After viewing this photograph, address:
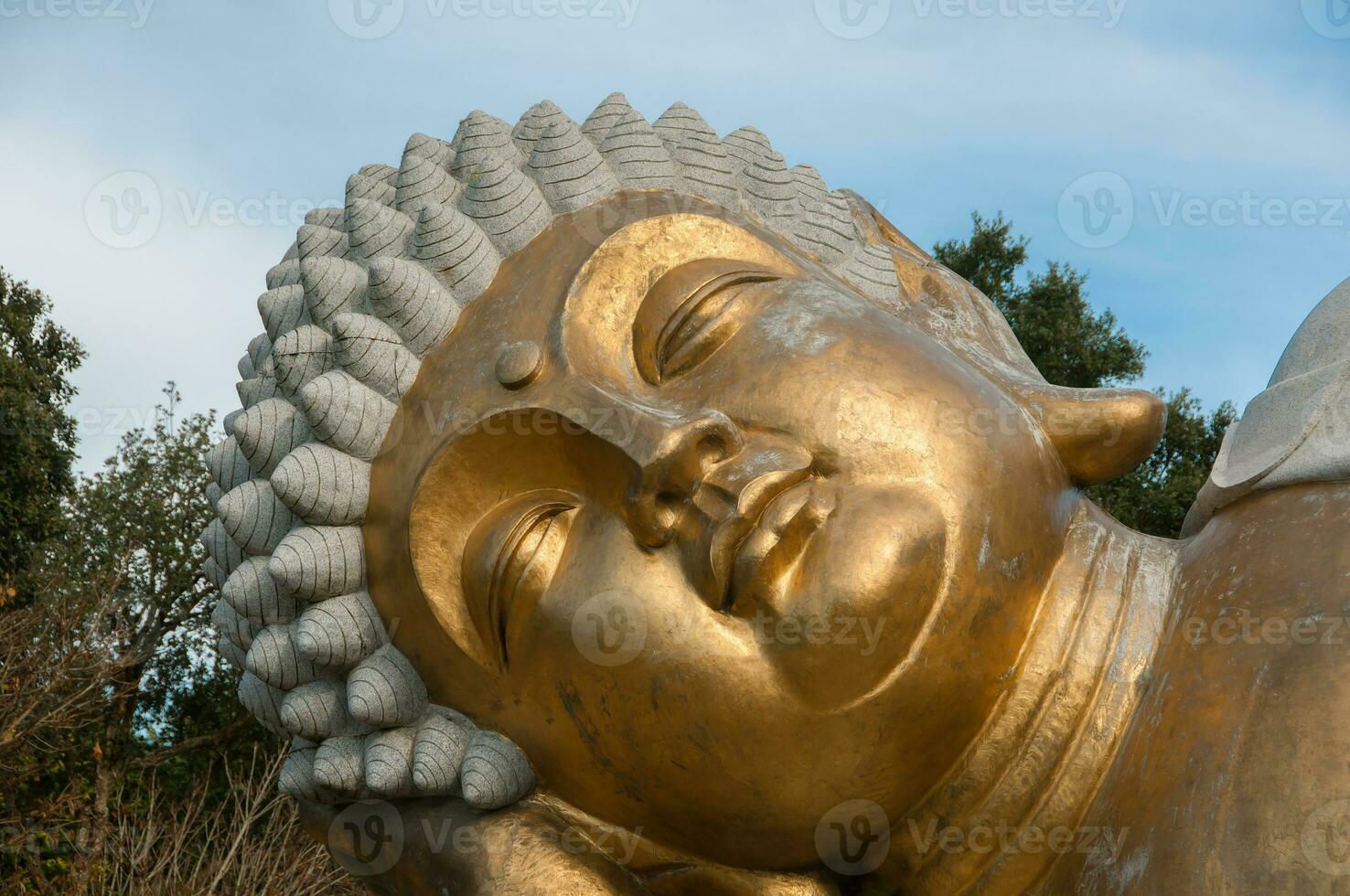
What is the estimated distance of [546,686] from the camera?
10.6 ft

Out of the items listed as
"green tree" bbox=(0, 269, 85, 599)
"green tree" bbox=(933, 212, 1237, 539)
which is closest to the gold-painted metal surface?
"green tree" bbox=(933, 212, 1237, 539)

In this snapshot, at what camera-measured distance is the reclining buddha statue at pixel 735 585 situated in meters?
2.97

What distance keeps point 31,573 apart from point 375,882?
45.2 feet

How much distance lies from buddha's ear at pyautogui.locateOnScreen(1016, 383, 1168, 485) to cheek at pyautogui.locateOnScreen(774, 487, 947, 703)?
23.5 inches

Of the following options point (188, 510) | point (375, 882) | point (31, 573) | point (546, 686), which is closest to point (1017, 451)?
point (546, 686)

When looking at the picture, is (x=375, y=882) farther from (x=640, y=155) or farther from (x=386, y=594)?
(x=640, y=155)

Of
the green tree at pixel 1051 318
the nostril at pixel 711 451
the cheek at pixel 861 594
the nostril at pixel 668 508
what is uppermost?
the green tree at pixel 1051 318

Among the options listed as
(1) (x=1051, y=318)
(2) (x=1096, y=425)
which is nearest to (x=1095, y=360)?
(1) (x=1051, y=318)

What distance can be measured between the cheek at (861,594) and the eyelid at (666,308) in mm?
608

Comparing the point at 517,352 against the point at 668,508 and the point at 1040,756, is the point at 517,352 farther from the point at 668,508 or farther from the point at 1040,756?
the point at 1040,756

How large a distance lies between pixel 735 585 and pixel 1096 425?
1.07 meters

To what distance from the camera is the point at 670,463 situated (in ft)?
9.82

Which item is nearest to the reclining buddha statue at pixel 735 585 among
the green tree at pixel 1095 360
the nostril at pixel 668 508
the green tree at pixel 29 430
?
the nostril at pixel 668 508

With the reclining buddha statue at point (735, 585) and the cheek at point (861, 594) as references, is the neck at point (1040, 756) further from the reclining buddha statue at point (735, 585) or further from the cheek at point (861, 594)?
the cheek at point (861, 594)
